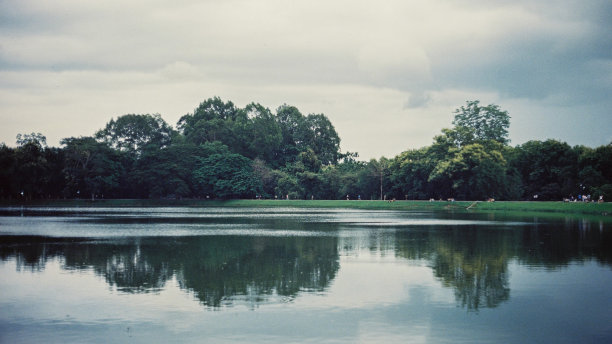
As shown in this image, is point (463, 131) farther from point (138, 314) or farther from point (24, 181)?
point (138, 314)

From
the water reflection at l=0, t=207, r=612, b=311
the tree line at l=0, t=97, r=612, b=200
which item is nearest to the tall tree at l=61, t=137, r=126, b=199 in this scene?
the tree line at l=0, t=97, r=612, b=200

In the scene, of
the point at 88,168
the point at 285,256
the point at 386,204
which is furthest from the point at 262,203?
the point at 285,256

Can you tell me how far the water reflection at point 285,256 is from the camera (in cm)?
1686

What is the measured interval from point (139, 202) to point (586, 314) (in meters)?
89.9

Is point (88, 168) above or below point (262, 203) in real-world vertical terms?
above

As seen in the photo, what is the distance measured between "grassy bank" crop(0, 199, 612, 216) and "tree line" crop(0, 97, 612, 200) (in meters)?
2.83

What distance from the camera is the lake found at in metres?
12.2

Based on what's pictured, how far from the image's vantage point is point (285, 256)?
23.8 meters

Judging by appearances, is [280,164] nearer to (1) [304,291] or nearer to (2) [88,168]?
(2) [88,168]

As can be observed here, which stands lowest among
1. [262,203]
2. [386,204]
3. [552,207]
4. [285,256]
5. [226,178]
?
Answer: [285,256]

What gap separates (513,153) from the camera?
300ft

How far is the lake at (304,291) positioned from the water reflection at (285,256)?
0.07 m

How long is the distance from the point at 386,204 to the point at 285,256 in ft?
214

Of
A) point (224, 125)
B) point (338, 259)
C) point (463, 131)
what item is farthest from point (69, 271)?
point (224, 125)
